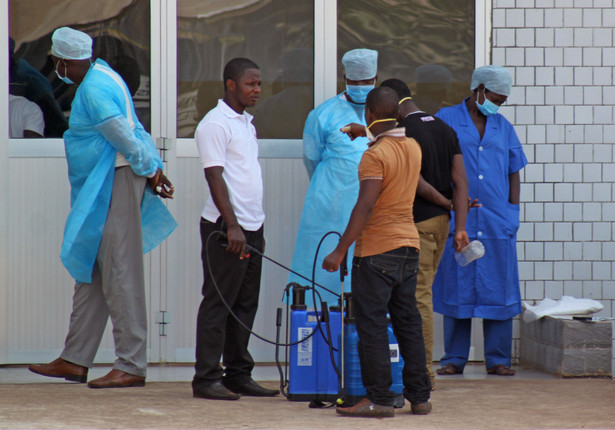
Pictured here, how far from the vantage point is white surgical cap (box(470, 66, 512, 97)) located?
6.82 metres

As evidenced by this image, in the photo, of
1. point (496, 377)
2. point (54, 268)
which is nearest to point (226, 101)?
point (54, 268)

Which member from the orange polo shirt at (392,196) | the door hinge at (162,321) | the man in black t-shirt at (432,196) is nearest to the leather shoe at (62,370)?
the door hinge at (162,321)

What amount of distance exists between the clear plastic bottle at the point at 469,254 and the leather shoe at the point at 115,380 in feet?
7.04

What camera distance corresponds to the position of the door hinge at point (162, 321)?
712cm

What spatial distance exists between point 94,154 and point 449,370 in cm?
280

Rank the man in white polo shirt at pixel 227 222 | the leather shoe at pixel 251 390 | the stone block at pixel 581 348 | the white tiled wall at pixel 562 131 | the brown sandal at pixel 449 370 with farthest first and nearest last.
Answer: the white tiled wall at pixel 562 131 → the brown sandal at pixel 449 370 → the stone block at pixel 581 348 → the leather shoe at pixel 251 390 → the man in white polo shirt at pixel 227 222

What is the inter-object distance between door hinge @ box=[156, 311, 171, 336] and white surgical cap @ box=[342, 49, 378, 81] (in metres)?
2.11

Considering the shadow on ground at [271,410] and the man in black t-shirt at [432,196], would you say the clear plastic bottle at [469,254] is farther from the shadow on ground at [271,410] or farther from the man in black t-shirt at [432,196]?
the shadow on ground at [271,410]

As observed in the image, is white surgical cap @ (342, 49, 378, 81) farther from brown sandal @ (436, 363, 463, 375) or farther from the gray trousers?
brown sandal @ (436, 363, 463, 375)

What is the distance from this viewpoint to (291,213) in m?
7.28

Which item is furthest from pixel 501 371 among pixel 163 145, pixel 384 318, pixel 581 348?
pixel 163 145

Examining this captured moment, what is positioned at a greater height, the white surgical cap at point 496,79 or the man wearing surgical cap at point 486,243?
the white surgical cap at point 496,79

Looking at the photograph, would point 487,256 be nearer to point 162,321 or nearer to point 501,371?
point 501,371

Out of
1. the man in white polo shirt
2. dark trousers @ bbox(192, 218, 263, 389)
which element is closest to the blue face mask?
the man in white polo shirt
